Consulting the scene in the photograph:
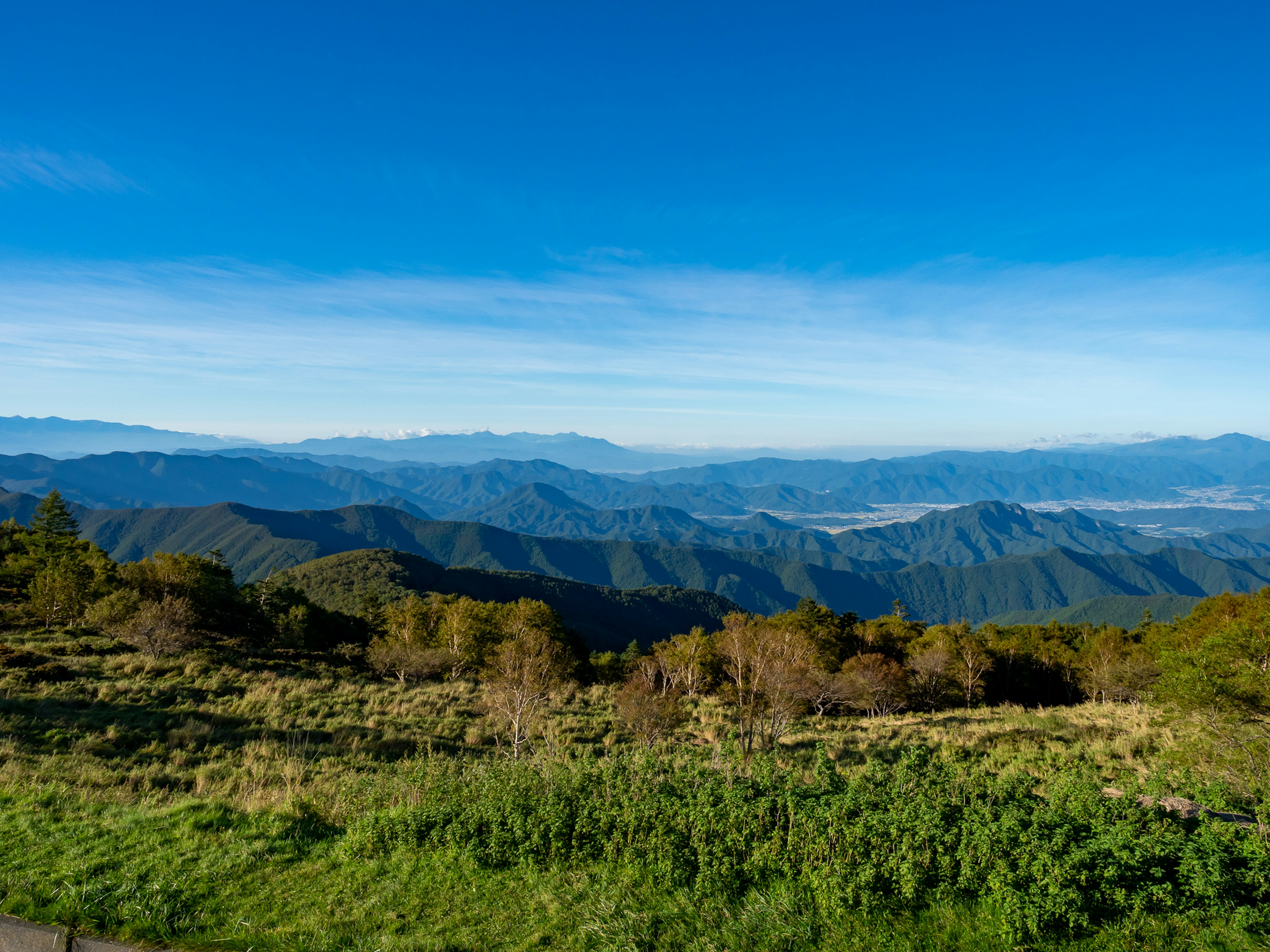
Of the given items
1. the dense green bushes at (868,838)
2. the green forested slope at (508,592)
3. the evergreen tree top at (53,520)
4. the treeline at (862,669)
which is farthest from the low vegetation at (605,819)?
the green forested slope at (508,592)

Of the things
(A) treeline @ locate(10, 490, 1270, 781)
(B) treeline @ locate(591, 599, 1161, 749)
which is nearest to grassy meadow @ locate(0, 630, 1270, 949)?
(A) treeline @ locate(10, 490, 1270, 781)

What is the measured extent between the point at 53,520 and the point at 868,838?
83730 mm

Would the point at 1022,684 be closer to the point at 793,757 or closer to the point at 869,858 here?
the point at 793,757

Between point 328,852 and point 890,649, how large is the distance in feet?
162

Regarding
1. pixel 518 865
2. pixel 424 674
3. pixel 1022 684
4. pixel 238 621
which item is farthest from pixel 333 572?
pixel 518 865

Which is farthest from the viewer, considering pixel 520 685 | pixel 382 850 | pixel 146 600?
pixel 146 600

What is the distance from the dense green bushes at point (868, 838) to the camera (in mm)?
5520

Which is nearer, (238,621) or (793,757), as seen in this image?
(793,757)

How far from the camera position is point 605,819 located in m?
7.39

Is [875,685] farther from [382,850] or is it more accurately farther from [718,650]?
[382,850]

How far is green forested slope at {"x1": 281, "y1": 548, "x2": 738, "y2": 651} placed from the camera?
125 m

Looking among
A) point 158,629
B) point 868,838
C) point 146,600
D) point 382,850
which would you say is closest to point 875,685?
point 868,838

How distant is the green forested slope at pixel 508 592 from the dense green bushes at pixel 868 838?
10132 centimetres

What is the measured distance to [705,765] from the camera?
10461mm
